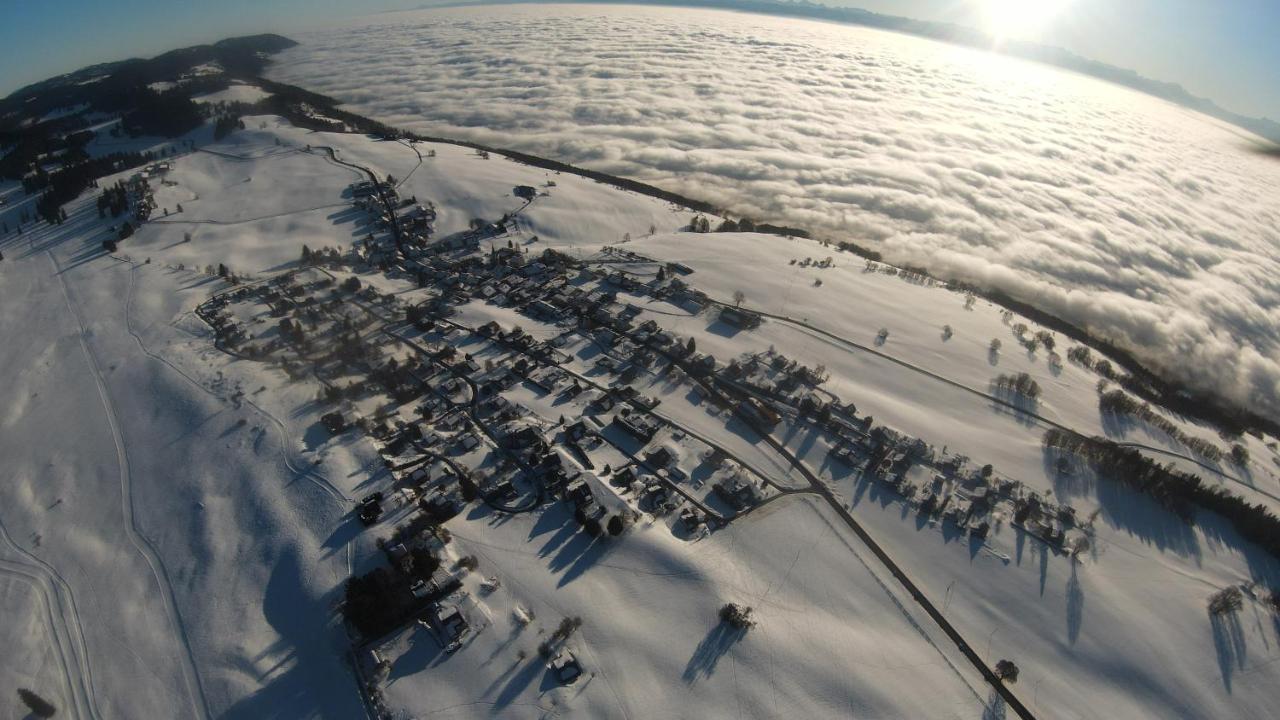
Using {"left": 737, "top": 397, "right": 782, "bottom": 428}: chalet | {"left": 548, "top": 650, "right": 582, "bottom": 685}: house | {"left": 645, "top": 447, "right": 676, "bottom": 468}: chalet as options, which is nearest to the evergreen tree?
{"left": 548, "top": 650, "right": 582, "bottom": 685}: house

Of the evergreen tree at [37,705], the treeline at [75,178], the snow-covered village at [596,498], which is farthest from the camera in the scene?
the treeline at [75,178]

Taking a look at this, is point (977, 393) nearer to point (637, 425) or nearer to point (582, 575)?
point (637, 425)

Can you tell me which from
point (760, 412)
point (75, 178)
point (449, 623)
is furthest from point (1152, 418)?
point (75, 178)

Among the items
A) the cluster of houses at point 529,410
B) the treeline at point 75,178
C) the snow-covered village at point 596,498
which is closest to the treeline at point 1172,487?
the snow-covered village at point 596,498

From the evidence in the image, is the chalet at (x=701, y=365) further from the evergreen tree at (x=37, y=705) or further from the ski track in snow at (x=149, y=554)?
the evergreen tree at (x=37, y=705)

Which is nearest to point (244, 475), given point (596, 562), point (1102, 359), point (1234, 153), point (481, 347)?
point (481, 347)

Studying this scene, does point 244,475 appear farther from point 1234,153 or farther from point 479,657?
point 1234,153

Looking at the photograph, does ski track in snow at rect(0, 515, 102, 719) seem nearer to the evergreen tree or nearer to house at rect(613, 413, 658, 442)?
the evergreen tree
